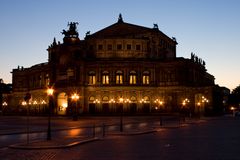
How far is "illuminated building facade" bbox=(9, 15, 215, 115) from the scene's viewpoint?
320 ft

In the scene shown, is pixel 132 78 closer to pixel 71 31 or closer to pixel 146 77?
pixel 146 77

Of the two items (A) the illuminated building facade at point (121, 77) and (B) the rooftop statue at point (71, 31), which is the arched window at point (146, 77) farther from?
(B) the rooftop statue at point (71, 31)

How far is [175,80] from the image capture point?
99625mm

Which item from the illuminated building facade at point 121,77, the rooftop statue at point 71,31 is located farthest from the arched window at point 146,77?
the rooftop statue at point 71,31

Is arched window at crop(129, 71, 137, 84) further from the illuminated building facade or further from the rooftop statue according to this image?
the rooftop statue

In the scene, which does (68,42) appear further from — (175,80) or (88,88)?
(175,80)

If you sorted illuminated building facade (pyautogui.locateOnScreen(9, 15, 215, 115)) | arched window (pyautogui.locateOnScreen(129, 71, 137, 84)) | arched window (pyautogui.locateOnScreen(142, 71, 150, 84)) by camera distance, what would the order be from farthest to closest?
arched window (pyautogui.locateOnScreen(142, 71, 150, 84)) → arched window (pyautogui.locateOnScreen(129, 71, 137, 84)) → illuminated building facade (pyautogui.locateOnScreen(9, 15, 215, 115))

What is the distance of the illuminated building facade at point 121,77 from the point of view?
9756 centimetres

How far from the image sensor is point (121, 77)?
99500mm

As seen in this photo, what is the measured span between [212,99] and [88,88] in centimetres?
3151

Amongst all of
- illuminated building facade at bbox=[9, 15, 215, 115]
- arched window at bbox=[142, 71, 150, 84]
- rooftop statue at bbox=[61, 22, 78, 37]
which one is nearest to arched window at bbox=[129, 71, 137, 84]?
illuminated building facade at bbox=[9, 15, 215, 115]

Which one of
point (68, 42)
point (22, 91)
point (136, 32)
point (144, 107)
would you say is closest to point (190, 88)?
point (144, 107)

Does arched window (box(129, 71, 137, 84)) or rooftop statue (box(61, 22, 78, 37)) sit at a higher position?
rooftop statue (box(61, 22, 78, 37))

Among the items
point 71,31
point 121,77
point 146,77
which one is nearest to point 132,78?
point 121,77
